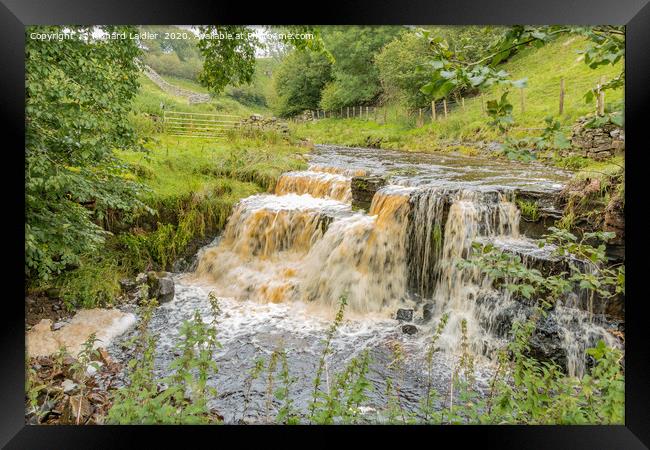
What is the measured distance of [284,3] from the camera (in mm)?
2066

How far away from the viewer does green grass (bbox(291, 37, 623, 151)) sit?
219cm

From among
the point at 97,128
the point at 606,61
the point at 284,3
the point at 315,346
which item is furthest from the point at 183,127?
the point at 606,61

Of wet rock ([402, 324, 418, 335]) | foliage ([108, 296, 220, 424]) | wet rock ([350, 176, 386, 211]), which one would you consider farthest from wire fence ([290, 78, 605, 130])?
foliage ([108, 296, 220, 424])

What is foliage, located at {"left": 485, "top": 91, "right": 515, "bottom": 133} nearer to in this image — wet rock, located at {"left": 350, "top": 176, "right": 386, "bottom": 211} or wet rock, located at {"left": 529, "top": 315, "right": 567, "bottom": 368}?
wet rock, located at {"left": 529, "top": 315, "right": 567, "bottom": 368}

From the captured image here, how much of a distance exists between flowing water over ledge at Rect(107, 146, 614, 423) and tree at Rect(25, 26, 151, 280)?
0.84 metres

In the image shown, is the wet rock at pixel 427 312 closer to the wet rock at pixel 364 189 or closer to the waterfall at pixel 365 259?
the waterfall at pixel 365 259

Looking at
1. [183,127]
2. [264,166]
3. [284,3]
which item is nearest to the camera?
[284,3]

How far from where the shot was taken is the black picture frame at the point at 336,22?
208cm

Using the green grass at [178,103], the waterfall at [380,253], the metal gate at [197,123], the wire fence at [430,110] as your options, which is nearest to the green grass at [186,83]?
the green grass at [178,103]

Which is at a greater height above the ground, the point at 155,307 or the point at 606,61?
the point at 606,61

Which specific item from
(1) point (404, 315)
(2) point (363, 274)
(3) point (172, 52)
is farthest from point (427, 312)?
(3) point (172, 52)

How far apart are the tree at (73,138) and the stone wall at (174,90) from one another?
0.33 ft

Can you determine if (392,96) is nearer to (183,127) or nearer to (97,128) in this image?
(183,127)

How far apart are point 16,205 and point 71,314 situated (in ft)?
3.04
